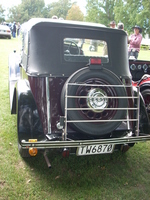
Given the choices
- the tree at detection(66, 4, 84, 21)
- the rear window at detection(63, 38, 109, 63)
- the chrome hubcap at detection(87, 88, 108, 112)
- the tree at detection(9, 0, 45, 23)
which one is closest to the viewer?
the chrome hubcap at detection(87, 88, 108, 112)

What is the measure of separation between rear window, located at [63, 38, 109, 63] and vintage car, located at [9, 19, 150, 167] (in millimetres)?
16

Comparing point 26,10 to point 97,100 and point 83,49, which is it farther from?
point 97,100

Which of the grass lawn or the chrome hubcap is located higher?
the chrome hubcap

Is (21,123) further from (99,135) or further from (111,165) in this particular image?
(111,165)

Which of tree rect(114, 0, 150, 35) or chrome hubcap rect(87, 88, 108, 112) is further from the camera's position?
tree rect(114, 0, 150, 35)

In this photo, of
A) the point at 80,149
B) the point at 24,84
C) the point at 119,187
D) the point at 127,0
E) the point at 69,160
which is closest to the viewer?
the point at 80,149

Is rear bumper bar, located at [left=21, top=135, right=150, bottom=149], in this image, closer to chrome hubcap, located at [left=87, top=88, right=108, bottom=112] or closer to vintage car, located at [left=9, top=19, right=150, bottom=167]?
vintage car, located at [left=9, top=19, right=150, bottom=167]

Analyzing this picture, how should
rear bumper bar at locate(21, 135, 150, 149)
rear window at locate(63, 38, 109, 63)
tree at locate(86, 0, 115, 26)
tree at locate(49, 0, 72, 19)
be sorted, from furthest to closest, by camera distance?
tree at locate(49, 0, 72, 19)
tree at locate(86, 0, 115, 26)
rear window at locate(63, 38, 109, 63)
rear bumper bar at locate(21, 135, 150, 149)

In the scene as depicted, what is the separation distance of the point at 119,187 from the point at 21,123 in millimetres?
1515

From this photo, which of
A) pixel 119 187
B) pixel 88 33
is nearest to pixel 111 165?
pixel 119 187

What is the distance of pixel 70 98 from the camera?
8.92 feet

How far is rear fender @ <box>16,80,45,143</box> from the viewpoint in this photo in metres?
2.65

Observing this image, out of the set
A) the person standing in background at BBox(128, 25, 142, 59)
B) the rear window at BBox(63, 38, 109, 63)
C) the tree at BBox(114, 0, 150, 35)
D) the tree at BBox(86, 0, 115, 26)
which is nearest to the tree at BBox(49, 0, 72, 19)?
the tree at BBox(86, 0, 115, 26)

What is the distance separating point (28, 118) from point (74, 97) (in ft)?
2.10
